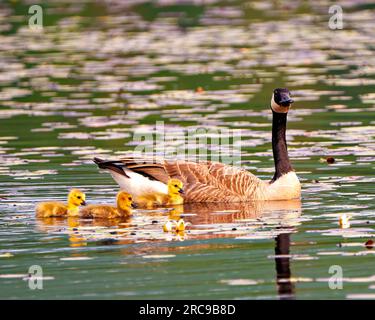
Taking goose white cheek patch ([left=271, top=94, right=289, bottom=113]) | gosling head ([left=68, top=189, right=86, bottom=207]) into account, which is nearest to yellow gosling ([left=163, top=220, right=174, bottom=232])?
gosling head ([left=68, top=189, right=86, bottom=207])

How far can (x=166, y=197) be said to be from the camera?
17797 millimetres

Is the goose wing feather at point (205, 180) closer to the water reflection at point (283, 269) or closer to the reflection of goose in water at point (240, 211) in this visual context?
the reflection of goose in water at point (240, 211)

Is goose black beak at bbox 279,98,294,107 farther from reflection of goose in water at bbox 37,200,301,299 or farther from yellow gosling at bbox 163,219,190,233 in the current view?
yellow gosling at bbox 163,219,190,233

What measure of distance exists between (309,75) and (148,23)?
14.0m

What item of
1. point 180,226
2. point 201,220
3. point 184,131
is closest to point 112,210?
point 201,220

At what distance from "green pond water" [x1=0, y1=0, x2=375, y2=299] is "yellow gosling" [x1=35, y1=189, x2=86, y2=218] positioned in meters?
0.21

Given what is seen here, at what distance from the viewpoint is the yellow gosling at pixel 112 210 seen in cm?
1635

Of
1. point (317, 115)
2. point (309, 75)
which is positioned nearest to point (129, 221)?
point (317, 115)

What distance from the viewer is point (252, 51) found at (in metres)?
35.9

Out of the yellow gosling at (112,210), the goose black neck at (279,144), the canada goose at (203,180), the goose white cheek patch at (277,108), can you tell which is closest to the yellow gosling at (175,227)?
the yellow gosling at (112,210)

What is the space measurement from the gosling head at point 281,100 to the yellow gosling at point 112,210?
10.4ft
